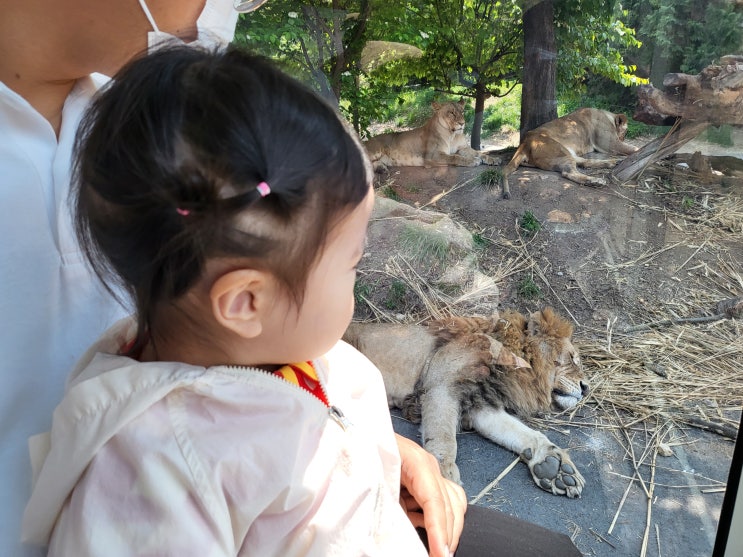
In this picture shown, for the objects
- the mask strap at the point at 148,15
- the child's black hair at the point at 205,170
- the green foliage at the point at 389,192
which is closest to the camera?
the child's black hair at the point at 205,170

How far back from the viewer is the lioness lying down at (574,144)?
1.33 m

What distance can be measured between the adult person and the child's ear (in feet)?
0.99

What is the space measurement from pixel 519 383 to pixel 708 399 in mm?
437

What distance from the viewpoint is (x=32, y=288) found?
765mm

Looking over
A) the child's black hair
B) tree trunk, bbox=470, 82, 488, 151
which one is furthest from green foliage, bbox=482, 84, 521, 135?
the child's black hair

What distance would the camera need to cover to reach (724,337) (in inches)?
49.2

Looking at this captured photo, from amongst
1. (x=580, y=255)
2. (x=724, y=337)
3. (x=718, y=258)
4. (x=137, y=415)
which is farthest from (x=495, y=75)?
(x=137, y=415)

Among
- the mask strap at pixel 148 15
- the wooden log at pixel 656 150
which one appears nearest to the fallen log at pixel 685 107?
the wooden log at pixel 656 150

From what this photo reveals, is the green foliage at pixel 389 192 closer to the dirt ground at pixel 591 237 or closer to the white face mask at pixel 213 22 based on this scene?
the dirt ground at pixel 591 237

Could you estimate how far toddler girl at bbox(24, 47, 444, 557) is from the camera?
0.54m

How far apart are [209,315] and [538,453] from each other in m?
0.99

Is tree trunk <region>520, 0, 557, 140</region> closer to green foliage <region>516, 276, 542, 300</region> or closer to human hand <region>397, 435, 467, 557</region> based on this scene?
green foliage <region>516, 276, 542, 300</region>

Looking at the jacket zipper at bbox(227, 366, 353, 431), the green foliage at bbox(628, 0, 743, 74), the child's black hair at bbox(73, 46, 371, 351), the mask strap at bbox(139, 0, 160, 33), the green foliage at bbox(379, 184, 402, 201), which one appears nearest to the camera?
the child's black hair at bbox(73, 46, 371, 351)

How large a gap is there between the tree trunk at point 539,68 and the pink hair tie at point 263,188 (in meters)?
0.98
